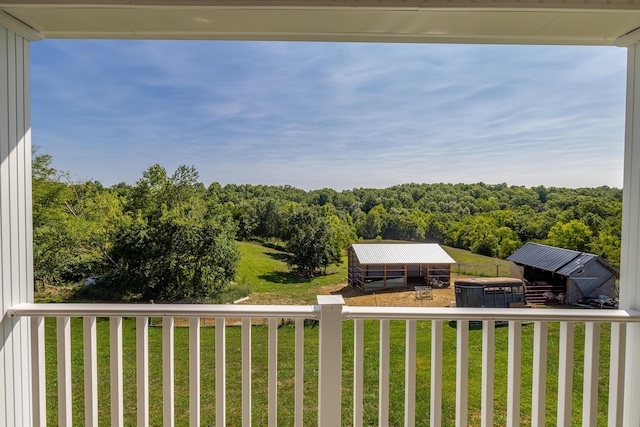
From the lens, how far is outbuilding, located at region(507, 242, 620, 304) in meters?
1.56

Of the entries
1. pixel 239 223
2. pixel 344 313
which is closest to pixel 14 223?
pixel 239 223

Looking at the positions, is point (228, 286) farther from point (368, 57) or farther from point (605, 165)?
point (605, 165)

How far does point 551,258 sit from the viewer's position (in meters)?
1.64

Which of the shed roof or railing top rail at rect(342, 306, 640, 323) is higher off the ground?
the shed roof

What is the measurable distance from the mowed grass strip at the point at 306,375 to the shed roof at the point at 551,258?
0.30 m

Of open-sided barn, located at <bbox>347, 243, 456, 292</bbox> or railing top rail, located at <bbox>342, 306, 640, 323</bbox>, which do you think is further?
open-sided barn, located at <bbox>347, 243, 456, 292</bbox>

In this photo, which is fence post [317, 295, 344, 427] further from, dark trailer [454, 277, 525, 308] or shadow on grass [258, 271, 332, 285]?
dark trailer [454, 277, 525, 308]

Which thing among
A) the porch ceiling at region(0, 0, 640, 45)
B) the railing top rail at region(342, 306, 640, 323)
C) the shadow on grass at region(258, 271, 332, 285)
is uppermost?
the porch ceiling at region(0, 0, 640, 45)

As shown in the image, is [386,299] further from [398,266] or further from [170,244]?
[170,244]

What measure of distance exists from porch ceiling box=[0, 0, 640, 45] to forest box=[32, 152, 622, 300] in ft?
2.25

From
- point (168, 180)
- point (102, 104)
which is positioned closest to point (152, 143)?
point (168, 180)

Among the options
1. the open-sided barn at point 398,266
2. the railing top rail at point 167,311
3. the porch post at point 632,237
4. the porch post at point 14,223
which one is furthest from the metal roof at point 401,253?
the porch post at point 14,223

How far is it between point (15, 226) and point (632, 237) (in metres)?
2.69

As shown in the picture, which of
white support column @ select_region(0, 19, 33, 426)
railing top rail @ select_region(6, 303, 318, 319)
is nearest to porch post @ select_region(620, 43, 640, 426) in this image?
railing top rail @ select_region(6, 303, 318, 319)
